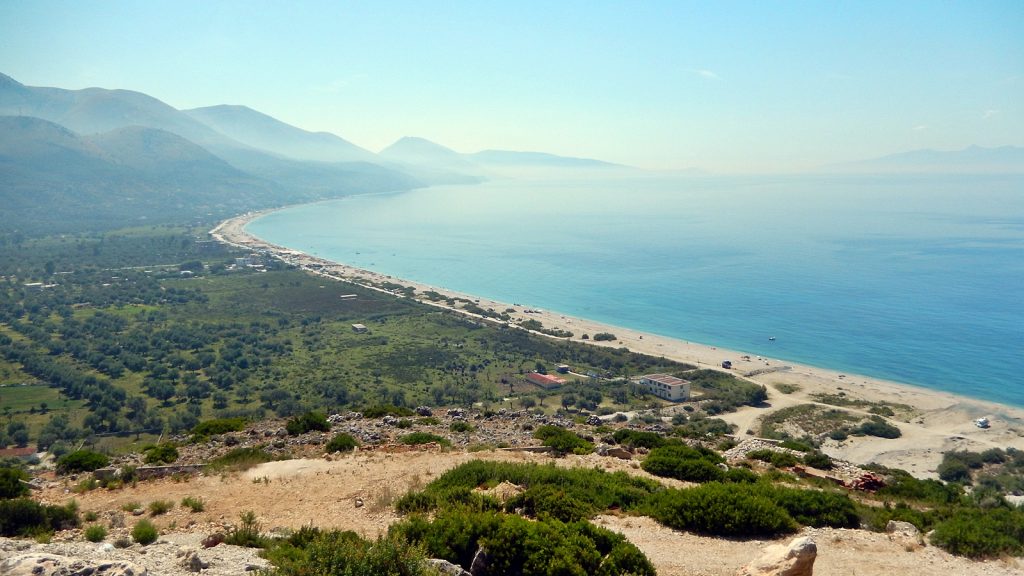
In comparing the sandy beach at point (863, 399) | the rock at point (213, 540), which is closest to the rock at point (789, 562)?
the rock at point (213, 540)

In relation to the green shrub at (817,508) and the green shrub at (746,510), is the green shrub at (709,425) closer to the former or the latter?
the green shrub at (817,508)

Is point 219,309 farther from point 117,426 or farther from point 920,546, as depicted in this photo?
point 920,546

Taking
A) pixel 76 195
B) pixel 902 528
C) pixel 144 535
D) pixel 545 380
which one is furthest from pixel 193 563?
pixel 76 195

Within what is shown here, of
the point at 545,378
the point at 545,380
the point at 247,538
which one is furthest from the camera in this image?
the point at 545,378

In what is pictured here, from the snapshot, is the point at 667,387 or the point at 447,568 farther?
the point at 667,387

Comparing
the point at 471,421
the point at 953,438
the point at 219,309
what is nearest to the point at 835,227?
the point at 953,438

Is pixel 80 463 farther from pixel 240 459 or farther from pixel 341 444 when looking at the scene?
pixel 341 444
